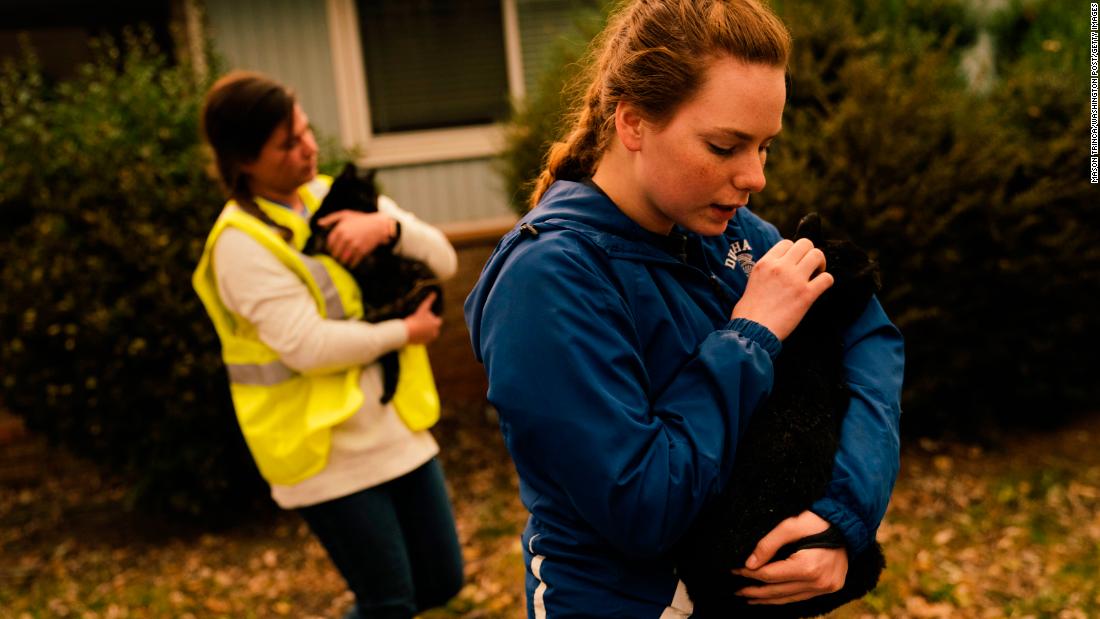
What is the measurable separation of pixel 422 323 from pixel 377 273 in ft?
0.78

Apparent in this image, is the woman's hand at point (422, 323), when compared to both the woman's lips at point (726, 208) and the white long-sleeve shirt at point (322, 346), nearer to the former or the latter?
the white long-sleeve shirt at point (322, 346)

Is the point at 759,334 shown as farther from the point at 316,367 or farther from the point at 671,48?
the point at 316,367

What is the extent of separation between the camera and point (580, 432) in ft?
4.94

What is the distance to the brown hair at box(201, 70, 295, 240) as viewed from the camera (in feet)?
9.97

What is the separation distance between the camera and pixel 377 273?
10.5 ft

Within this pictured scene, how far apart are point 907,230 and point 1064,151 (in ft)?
3.90

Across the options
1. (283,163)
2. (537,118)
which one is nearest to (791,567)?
(283,163)

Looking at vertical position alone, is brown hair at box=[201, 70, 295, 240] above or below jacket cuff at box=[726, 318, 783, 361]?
above

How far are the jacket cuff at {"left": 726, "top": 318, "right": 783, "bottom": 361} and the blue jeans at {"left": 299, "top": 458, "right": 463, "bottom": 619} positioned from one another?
5.61 ft

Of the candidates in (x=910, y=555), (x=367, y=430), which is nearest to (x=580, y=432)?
(x=367, y=430)

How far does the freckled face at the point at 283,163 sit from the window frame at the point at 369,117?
522 cm

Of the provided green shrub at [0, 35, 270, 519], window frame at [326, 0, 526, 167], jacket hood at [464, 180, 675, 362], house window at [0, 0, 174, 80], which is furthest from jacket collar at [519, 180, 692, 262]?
house window at [0, 0, 174, 80]

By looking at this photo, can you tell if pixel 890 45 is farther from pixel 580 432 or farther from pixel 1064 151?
pixel 580 432

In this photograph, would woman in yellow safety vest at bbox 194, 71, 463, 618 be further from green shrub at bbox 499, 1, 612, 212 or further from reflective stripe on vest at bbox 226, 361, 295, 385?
green shrub at bbox 499, 1, 612, 212
